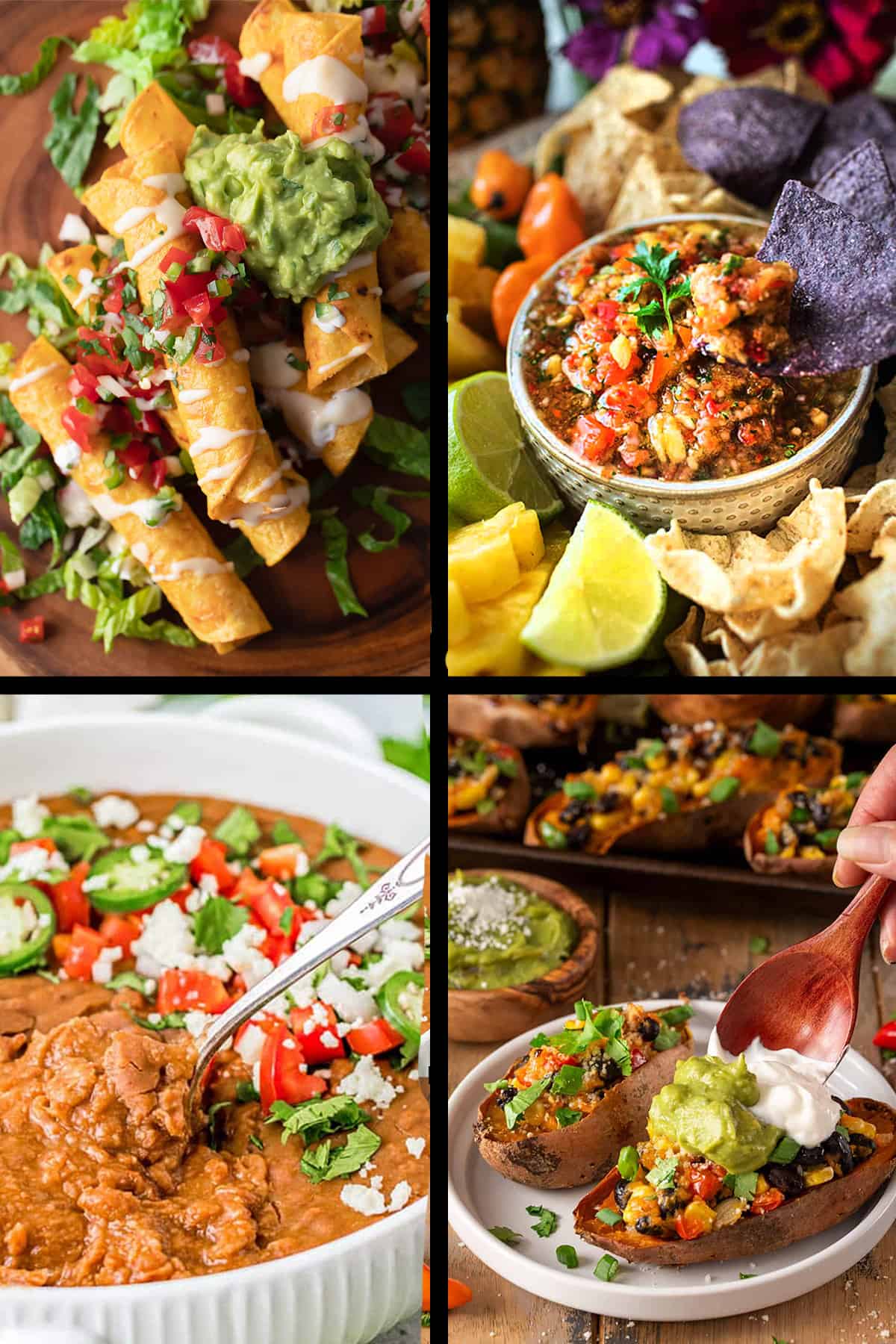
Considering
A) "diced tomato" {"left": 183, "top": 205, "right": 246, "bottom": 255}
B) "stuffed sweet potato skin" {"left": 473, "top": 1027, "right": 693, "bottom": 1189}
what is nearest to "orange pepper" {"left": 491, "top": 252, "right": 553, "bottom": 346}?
"diced tomato" {"left": 183, "top": 205, "right": 246, "bottom": 255}

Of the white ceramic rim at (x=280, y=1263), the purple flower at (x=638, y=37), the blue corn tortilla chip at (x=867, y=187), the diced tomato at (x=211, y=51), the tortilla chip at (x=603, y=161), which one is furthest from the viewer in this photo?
the purple flower at (x=638, y=37)

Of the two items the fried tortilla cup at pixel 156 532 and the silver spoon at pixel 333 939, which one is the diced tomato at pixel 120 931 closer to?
the silver spoon at pixel 333 939

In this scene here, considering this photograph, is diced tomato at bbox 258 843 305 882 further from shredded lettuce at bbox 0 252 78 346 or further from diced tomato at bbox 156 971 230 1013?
shredded lettuce at bbox 0 252 78 346

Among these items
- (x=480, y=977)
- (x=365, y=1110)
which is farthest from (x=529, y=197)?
(x=365, y=1110)

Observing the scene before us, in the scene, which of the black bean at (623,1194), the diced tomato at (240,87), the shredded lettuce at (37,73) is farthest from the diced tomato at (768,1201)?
the shredded lettuce at (37,73)

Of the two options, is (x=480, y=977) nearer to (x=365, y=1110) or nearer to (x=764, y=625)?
(x=365, y=1110)

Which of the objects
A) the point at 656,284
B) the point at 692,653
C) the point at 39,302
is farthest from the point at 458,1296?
the point at 39,302
